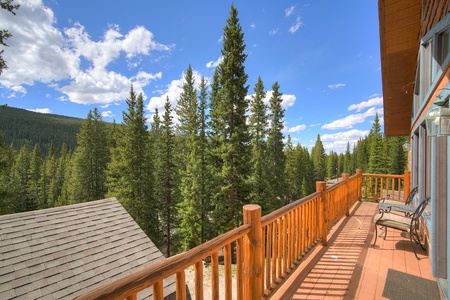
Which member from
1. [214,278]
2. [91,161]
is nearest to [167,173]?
[91,161]

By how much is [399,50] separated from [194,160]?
12.9 m

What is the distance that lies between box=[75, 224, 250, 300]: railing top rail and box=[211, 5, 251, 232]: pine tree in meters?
11.9

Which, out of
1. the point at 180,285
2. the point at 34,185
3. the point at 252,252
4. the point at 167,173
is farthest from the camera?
the point at 34,185

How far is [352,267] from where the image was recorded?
11.0 feet

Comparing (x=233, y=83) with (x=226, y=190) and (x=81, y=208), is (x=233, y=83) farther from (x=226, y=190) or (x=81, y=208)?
(x=81, y=208)

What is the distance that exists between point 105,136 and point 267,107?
20.3 metres

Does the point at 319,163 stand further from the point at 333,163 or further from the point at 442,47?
the point at 442,47

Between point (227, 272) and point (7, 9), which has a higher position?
point (7, 9)

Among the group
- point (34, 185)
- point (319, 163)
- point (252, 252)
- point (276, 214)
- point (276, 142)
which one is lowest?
point (34, 185)

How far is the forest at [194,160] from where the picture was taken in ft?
45.2

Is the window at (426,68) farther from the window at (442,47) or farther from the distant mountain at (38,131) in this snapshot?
the distant mountain at (38,131)

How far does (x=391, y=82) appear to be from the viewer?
6.52 meters

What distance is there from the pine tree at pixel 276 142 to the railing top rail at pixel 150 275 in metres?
21.0

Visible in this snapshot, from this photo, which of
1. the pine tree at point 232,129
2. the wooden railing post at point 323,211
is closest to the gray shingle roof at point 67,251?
the wooden railing post at point 323,211
